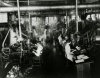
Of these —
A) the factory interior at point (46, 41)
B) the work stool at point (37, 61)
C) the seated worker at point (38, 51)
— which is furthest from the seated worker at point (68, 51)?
the work stool at point (37, 61)

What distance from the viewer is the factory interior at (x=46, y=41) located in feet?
7.22

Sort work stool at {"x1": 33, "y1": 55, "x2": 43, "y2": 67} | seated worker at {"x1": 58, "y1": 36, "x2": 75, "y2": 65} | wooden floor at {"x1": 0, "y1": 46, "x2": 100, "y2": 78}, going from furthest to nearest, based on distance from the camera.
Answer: seated worker at {"x1": 58, "y1": 36, "x2": 75, "y2": 65}, work stool at {"x1": 33, "y1": 55, "x2": 43, "y2": 67}, wooden floor at {"x1": 0, "y1": 46, "x2": 100, "y2": 78}

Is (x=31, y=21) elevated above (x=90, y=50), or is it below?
above

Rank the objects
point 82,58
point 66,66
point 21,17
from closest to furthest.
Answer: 1. point 82,58
2. point 21,17
3. point 66,66

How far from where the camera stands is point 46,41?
8.20 feet

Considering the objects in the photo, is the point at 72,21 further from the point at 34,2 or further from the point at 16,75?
the point at 16,75

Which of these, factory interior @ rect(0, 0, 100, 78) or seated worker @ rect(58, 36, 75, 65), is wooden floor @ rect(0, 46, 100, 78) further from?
seated worker @ rect(58, 36, 75, 65)

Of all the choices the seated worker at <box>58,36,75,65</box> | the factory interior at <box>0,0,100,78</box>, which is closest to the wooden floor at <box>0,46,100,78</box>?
the factory interior at <box>0,0,100,78</box>

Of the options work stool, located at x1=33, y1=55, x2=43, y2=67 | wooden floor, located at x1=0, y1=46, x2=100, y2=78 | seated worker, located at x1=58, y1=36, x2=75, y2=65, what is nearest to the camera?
wooden floor, located at x1=0, y1=46, x2=100, y2=78

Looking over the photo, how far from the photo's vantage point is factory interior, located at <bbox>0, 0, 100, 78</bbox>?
2199 mm

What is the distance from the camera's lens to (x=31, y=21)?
252cm

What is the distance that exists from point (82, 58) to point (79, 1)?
56.1 inches

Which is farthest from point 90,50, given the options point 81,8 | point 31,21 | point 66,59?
point 31,21

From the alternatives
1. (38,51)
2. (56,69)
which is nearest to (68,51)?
(56,69)
